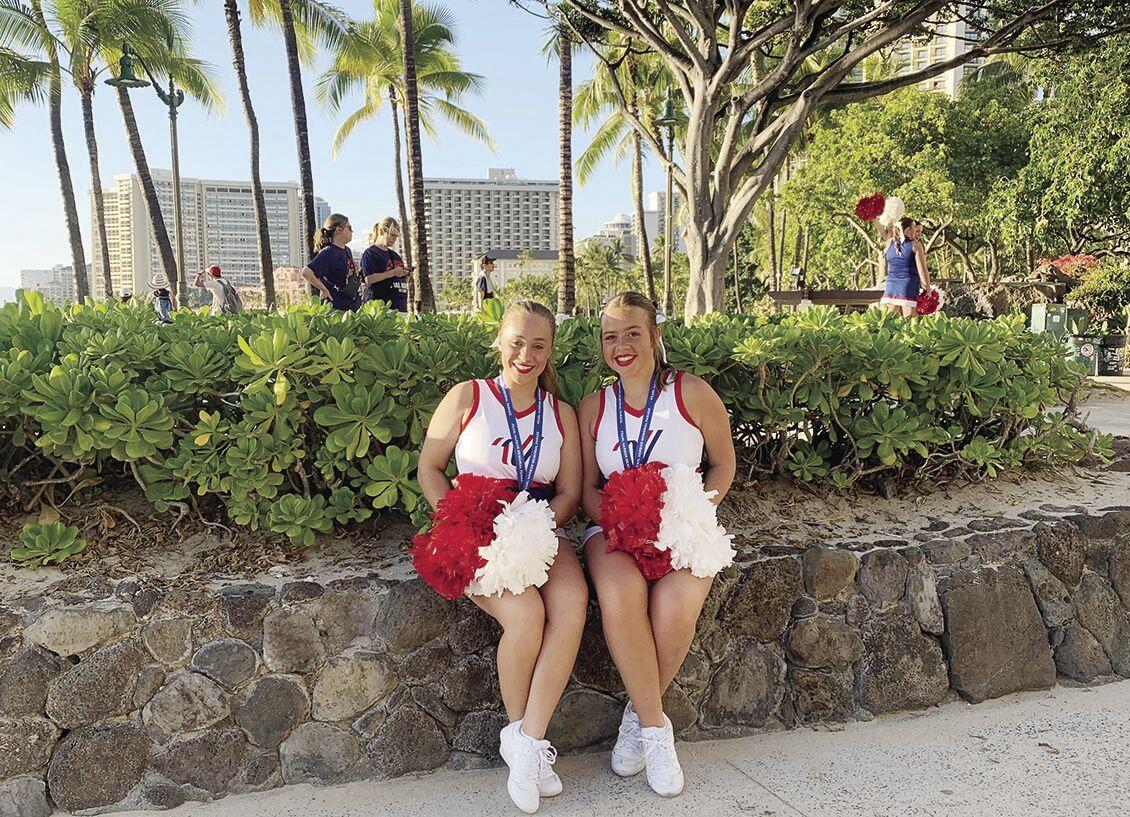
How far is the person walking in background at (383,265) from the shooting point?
7.86 meters

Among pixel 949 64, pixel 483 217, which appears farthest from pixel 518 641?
pixel 483 217

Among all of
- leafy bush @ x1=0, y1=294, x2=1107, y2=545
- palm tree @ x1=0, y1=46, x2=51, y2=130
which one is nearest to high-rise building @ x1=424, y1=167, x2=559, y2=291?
palm tree @ x1=0, y1=46, x2=51, y2=130

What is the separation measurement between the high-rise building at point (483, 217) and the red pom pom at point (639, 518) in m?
158

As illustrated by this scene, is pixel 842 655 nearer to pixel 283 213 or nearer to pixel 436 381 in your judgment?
pixel 436 381

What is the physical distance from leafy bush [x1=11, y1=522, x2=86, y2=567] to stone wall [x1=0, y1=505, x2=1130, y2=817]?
0.66 feet

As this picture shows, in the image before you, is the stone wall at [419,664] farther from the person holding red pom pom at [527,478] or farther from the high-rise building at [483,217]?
the high-rise building at [483,217]

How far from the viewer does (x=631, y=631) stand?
2.79 m

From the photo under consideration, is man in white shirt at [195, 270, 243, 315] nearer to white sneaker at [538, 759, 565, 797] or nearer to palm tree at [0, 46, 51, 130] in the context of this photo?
white sneaker at [538, 759, 565, 797]

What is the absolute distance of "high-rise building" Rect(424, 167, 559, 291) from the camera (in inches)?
6373

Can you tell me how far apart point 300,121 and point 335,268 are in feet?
49.9

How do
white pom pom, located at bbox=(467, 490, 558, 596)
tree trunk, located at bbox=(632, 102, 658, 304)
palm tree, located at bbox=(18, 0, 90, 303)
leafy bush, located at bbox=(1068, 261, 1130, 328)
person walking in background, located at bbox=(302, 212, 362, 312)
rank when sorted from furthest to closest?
tree trunk, located at bbox=(632, 102, 658, 304), palm tree, located at bbox=(18, 0, 90, 303), leafy bush, located at bbox=(1068, 261, 1130, 328), person walking in background, located at bbox=(302, 212, 362, 312), white pom pom, located at bbox=(467, 490, 558, 596)

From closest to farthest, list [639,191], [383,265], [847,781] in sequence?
1. [847,781]
2. [383,265]
3. [639,191]

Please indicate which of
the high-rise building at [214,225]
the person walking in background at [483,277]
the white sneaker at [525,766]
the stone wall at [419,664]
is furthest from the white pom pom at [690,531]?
the high-rise building at [214,225]

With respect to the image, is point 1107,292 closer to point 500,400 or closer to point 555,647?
point 500,400
